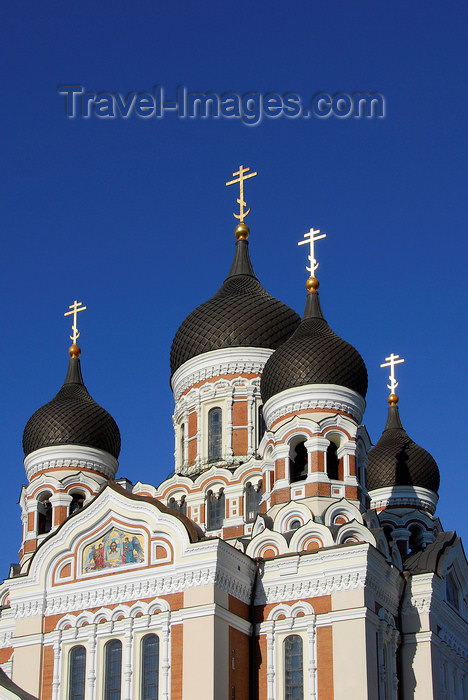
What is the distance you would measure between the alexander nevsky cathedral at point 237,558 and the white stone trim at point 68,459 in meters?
0.03

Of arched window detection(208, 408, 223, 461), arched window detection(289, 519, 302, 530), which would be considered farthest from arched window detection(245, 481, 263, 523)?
arched window detection(289, 519, 302, 530)

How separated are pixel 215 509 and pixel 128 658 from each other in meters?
4.61

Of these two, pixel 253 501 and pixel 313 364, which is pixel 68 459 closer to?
pixel 253 501

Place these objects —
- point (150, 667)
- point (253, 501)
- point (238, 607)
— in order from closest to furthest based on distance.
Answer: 1. point (150, 667)
2. point (238, 607)
3. point (253, 501)

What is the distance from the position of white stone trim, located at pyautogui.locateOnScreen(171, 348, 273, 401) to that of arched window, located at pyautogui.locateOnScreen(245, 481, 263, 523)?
8.55 ft

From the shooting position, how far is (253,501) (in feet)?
71.8

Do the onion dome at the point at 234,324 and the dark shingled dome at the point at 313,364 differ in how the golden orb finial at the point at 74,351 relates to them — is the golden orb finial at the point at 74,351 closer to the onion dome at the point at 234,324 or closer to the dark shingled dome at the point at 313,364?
the onion dome at the point at 234,324

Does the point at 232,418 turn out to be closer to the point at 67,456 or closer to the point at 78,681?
the point at 67,456

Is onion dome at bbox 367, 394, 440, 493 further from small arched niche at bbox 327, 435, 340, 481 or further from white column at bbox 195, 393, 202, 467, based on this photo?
small arched niche at bbox 327, 435, 340, 481

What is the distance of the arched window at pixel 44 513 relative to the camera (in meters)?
23.3

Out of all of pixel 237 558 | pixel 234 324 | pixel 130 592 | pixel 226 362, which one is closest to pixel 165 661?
pixel 130 592

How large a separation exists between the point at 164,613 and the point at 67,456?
6.04 meters

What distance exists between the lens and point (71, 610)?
19.0 m

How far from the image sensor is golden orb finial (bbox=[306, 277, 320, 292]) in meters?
22.9
